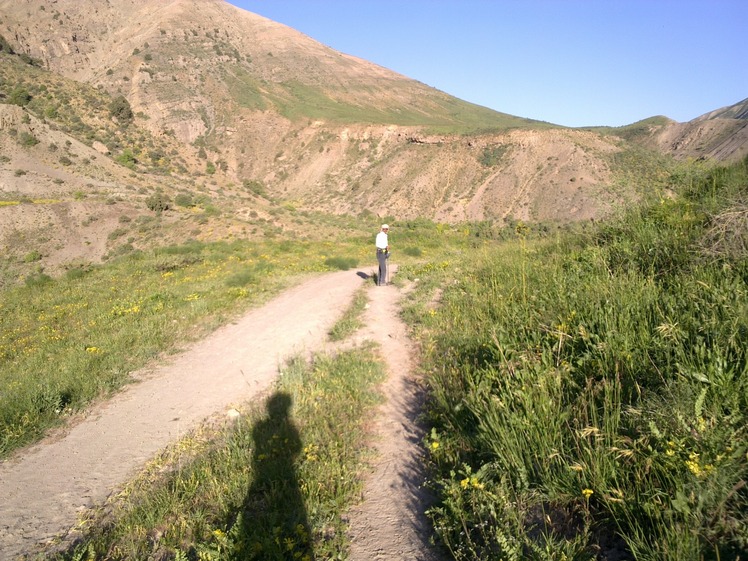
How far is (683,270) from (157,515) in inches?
224

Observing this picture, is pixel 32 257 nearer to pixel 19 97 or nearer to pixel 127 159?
pixel 127 159

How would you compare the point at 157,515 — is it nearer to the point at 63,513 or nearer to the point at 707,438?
the point at 63,513

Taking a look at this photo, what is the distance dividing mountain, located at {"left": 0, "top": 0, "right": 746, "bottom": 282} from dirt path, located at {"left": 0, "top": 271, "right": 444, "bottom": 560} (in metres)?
4.19

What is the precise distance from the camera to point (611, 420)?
2719 mm

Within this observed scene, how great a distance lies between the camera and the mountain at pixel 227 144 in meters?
25.4

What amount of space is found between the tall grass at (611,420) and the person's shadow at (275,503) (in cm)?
105

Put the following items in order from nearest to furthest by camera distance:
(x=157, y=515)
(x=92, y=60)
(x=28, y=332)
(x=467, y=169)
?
(x=157, y=515) < (x=28, y=332) < (x=467, y=169) < (x=92, y=60)

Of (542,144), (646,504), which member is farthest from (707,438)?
(542,144)

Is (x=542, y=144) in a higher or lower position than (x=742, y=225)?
→ higher

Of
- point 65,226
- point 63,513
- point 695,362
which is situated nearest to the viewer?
point 695,362

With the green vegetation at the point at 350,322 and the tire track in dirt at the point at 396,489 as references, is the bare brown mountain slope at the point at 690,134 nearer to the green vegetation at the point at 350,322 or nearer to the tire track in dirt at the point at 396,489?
the green vegetation at the point at 350,322

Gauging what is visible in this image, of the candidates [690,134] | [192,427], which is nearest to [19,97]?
[192,427]

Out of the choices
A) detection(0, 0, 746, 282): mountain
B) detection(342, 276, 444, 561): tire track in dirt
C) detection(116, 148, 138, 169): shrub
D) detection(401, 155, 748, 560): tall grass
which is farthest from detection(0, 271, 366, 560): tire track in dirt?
detection(116, 148, 138, 169): shrub

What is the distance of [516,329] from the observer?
15.0 ft
